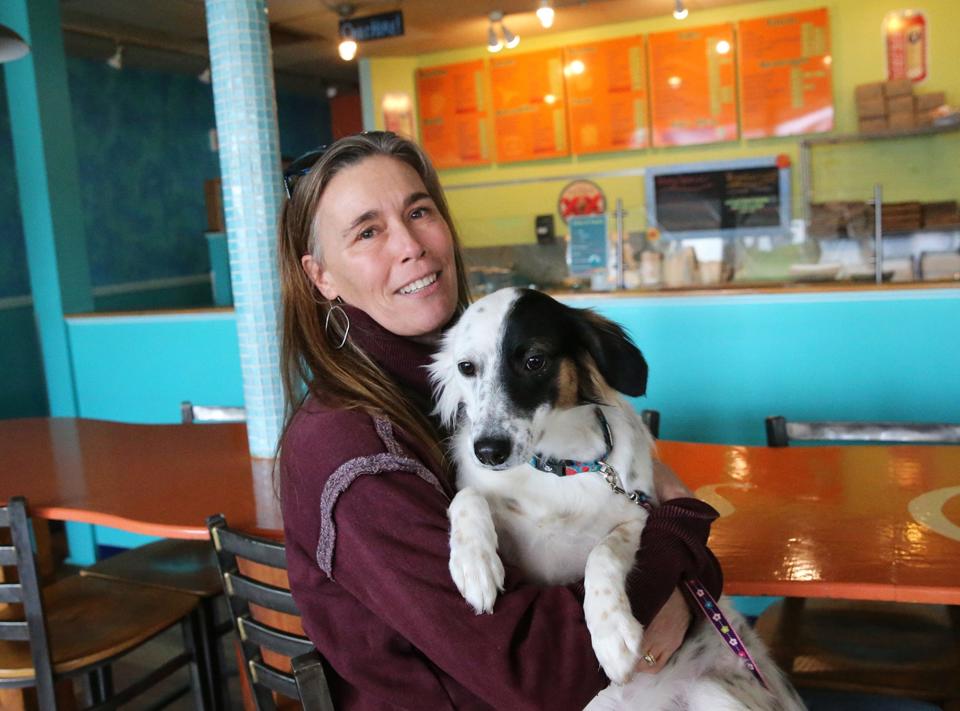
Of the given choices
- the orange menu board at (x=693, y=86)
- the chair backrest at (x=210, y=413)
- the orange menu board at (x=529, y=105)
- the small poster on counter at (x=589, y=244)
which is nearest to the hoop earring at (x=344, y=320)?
the chair backrest at (x=210, y=413)

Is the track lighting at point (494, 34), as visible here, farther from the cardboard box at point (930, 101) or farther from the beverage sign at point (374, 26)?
the cardboard box at point (930, 101)

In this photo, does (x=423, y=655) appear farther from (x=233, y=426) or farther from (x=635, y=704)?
(x=233, y=426)

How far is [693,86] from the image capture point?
5.86 m

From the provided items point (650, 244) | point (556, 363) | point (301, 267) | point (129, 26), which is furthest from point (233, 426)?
point (129, 26)

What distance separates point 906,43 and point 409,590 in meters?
5.63

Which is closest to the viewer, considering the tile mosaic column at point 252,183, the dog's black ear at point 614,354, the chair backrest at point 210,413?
the dog's black ear at point 614,354

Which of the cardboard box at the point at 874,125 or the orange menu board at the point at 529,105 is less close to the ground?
the orange menu board at the point at 529,105

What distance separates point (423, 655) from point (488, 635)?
130 millimetres

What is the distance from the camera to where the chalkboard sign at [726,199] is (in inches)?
223

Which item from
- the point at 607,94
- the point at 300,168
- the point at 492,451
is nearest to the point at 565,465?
the point at 492,451

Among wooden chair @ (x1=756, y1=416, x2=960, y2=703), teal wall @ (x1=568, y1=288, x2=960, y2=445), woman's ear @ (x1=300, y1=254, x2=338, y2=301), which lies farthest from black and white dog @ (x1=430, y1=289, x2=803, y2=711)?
teal wall @ (x1=568, y1=288, x2=960, y2=445)

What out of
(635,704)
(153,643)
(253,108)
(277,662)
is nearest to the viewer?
(635,704)

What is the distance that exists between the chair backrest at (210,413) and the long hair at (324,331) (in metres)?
1.99

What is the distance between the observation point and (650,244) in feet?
16.6
